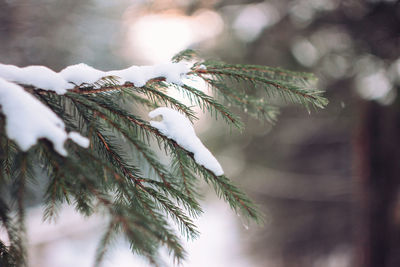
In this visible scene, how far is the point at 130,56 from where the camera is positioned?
15.1 ft

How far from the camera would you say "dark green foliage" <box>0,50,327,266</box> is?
586mm

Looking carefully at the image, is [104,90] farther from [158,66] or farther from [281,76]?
[281,76]

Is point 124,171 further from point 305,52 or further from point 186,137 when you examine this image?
point 305,52

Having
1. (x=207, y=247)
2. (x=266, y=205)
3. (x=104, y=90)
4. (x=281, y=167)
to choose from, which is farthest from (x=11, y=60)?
(x=207, y=247)

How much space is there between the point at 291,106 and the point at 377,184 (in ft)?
4.89

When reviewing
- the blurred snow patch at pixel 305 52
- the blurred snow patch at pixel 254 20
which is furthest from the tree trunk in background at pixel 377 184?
the blurred snow patch at pixel 254 20

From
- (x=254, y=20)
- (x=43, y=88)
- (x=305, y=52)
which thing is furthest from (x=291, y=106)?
(x=43, y=88)

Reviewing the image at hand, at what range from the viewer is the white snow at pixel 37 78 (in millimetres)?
755

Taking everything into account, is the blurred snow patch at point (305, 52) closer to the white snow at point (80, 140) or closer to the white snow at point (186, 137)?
the white snow at point (186, 137)

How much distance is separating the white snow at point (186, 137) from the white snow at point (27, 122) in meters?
0.24

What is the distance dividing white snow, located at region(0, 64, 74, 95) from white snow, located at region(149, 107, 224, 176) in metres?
0.30

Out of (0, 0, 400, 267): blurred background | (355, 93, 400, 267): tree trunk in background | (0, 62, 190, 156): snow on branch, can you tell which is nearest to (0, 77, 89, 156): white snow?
(0, 62, 190, 156): snow on branch

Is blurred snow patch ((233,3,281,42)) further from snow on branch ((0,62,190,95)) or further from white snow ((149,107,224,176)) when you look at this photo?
white snow ((149,107,224,176))

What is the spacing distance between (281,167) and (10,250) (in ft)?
14.8
